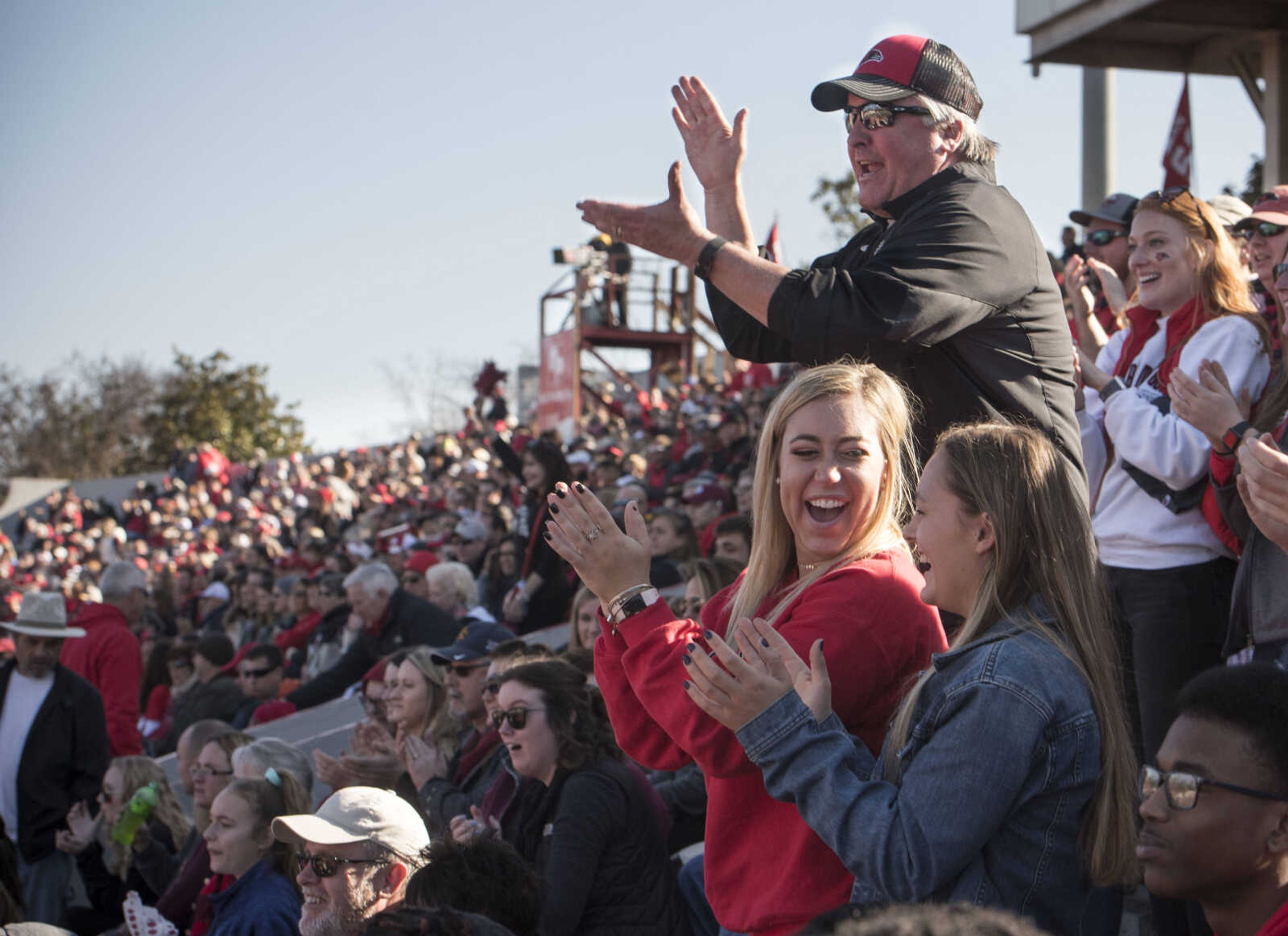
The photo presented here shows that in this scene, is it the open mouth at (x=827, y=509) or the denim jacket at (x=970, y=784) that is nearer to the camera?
the denim jacket at (x=970, y=784)

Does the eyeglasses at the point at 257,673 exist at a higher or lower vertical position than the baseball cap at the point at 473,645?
lower

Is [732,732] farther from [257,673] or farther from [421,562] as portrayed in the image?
[421,562]

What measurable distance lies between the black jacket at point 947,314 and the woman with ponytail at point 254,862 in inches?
96.7

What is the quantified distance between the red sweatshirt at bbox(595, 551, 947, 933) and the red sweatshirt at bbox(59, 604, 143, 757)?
6.91 m

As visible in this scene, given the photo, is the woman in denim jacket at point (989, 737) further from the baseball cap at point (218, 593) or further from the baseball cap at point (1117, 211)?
the baseball cap at point (218, 593)

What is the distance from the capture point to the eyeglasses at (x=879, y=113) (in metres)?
2.95

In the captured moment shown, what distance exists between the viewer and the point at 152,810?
21.5 feet

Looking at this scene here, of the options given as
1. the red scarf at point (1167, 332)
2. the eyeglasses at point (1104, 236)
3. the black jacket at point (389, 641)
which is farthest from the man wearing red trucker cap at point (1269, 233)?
the black jacket at point (389, 641)

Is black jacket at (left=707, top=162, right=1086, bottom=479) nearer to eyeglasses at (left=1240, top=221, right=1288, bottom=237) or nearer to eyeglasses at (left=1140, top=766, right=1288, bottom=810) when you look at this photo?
eyeglasses at (left=1140, top=766, right=1288, bottom=810)

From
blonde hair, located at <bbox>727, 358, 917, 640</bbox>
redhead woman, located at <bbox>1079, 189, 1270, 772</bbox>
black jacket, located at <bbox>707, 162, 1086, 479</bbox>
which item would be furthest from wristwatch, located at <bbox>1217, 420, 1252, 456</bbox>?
blonde hair, located at <bbox>727, 358, 917, 640</bbox>

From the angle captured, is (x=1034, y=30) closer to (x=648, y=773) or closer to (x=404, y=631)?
(x=404, y=631)

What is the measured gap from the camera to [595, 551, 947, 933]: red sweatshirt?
2.32 metres

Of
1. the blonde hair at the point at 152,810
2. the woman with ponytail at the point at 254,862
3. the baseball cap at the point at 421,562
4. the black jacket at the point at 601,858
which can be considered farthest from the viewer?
the baseball cap at the point at 421,562

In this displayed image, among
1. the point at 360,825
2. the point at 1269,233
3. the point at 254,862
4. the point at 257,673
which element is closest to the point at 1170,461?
the point at 1269,233
